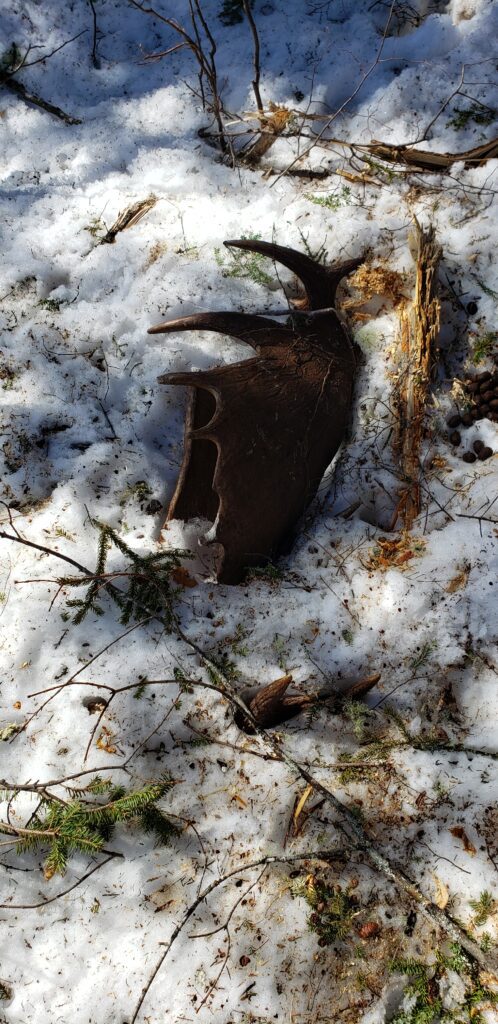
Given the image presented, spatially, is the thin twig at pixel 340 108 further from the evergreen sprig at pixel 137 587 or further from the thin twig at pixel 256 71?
the evergreen sprig at pixel 137 587

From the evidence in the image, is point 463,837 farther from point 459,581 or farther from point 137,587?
point 137,587

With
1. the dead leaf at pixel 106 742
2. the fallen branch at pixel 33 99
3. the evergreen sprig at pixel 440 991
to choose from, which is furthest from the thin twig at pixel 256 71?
the evergreen sprig at pixel 440 991

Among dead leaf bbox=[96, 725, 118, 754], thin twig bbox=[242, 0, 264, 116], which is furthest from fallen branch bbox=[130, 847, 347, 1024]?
thin twig bbox=[242, 0, 264, 116]

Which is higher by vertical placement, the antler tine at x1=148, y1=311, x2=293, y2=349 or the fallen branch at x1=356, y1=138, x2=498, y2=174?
the fallen branch at x1=356, y1=138, x2=498, y2=174

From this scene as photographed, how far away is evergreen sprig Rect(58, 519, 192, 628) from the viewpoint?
2391mm

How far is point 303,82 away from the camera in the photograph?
3.35m

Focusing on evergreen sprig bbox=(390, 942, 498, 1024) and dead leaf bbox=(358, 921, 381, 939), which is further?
dead leaf bbox=(358, 921, 381, 939)

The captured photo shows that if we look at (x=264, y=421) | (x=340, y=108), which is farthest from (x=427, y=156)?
(x=264, y=421)

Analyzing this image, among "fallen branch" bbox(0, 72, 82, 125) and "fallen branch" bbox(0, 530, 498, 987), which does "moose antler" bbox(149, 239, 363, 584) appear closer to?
"fallen branch" bbox(0, 530, 498, 987)

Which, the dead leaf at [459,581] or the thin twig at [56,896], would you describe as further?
the dead leaf at [459,581]

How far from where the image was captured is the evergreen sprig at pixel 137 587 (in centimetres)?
239

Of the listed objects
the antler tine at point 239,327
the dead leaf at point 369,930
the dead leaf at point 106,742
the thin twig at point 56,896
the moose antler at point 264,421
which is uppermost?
the antler tine at point 239,327

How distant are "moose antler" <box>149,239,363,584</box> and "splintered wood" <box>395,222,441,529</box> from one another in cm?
26

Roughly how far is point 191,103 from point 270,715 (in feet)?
10.6
